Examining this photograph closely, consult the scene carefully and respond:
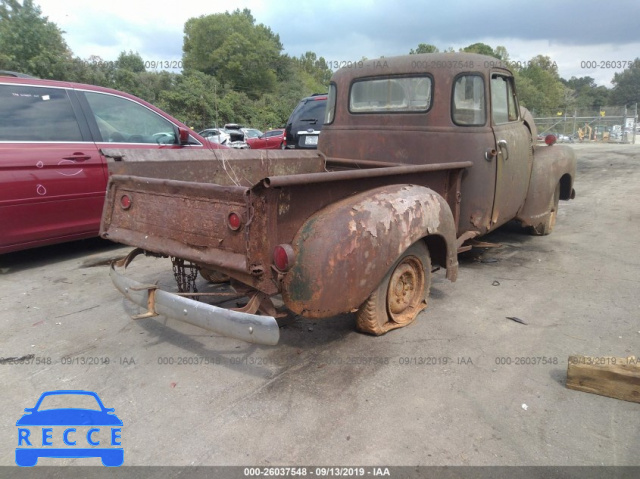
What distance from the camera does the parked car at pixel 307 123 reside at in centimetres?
953

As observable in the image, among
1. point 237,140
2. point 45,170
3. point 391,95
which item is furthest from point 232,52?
point 391,95

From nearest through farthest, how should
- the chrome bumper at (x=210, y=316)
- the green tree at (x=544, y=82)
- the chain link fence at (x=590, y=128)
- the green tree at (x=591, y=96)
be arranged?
the chrome bumper at (x=210, y=316) < the chain link fence at (x=590, y=128) < the green tree at (x=544, y=82) < the green tree at (x=591, y=96)

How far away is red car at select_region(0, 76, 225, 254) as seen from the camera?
15.2ft

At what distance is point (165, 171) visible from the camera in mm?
3682

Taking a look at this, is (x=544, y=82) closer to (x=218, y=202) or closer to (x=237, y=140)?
(x=237, y=140)

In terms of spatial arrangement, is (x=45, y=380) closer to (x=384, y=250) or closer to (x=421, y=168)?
(x=384, y=250)

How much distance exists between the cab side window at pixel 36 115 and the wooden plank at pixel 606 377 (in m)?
5.23

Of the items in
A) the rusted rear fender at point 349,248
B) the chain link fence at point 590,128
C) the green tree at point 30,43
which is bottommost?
the rusted rear fender at point 349,248

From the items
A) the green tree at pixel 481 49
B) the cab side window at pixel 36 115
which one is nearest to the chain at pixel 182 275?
the cab side window at pixel 36 115

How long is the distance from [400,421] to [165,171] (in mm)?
2569

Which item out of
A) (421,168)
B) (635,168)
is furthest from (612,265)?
(635,168)

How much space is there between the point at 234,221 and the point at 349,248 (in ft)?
2.21

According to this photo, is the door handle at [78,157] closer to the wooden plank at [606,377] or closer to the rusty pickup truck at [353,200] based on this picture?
the rusty pickup truck at [353,200]

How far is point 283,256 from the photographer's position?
2.50m
